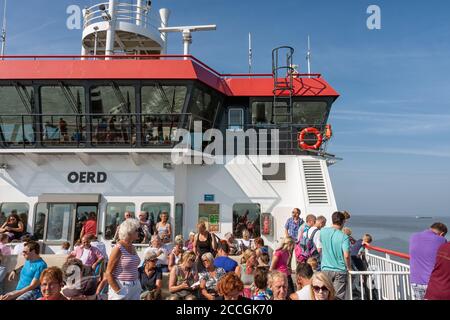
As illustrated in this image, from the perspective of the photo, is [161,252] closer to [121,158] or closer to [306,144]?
[121,158]

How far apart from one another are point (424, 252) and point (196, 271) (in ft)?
11.6

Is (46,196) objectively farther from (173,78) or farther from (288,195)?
(288,195)

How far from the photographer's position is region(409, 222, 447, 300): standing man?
4598 mm

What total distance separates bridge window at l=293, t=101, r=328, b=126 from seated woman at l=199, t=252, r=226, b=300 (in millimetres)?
7985

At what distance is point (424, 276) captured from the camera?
4.65 m

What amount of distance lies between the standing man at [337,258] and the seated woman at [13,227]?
882cm

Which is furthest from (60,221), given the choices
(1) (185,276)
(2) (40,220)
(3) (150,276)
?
(1) (185,276)

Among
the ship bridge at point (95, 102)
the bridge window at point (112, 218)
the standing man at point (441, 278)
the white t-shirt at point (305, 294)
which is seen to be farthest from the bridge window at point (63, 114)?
the standing man at point (441, 278)

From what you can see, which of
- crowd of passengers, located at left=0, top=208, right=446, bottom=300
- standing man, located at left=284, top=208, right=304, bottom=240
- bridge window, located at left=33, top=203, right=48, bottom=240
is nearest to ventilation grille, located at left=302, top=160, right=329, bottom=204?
standing man, located at left=284, top=208, right=304, bottom=240

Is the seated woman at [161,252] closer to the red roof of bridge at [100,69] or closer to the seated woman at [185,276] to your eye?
the seated woman at [185,276]

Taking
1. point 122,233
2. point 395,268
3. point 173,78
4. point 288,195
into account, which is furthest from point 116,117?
point 395,268

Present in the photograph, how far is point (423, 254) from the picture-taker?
15.3 feet

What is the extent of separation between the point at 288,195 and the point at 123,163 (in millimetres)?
5674
